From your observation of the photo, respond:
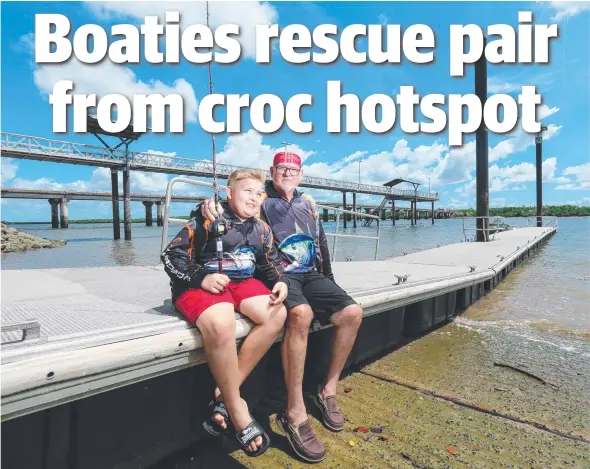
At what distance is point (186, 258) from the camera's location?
6.18 ft

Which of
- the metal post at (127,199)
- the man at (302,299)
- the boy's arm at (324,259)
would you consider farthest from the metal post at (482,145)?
the metal post at (127,199)

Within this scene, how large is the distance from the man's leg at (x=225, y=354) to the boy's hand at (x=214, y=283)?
0.30 feet

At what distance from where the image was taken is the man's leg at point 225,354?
168cm

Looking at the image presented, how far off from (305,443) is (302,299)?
0.76 metres

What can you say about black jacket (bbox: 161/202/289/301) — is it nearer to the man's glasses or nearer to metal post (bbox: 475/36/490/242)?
the man's glasses

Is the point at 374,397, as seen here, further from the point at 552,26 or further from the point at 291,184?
the point at 552,26

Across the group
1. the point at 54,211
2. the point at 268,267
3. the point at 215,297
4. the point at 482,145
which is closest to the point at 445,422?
the point at 268,267

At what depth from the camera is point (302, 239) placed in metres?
2.45

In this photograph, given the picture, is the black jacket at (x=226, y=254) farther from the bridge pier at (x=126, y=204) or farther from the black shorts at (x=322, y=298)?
the bridge pier at (x=126, y=204)

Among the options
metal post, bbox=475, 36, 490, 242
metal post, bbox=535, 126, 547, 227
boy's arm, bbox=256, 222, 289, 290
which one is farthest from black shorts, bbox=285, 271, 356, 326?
metal post, bbox=535, 126, 547, 227

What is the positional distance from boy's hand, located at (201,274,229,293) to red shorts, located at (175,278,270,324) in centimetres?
3

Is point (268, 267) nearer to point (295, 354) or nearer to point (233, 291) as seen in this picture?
point (233, 291)

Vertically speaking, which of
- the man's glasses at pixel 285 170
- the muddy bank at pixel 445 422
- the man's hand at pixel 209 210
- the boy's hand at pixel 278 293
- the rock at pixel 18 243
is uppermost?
the man's glasses at pixel 285 170

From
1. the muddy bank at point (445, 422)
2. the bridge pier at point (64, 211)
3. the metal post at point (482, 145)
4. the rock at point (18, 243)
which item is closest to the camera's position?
the muddy bank at point (445, 422)
